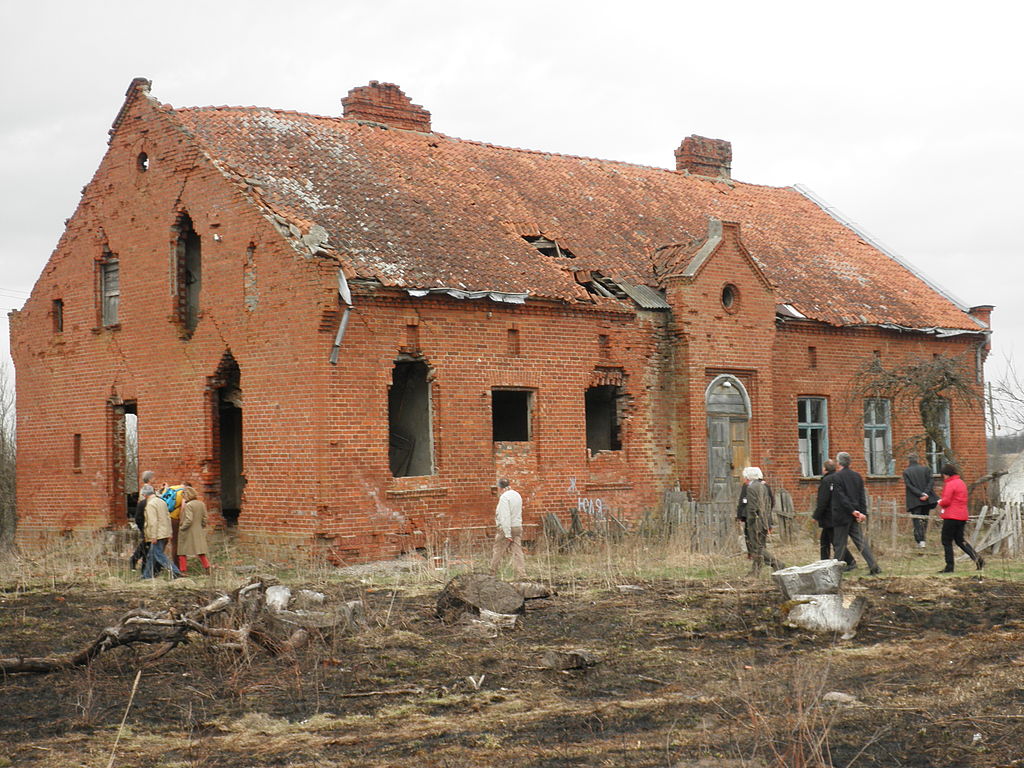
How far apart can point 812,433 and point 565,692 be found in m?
16.0

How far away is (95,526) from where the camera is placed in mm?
21000

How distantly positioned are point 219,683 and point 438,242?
10892 millimetres

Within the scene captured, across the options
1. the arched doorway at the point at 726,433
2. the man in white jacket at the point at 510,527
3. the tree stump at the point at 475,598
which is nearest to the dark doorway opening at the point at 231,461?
the man in white jacket at the point at 510,527

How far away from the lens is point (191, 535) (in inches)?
669

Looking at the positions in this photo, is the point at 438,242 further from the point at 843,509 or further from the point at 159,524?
the point at 843,509

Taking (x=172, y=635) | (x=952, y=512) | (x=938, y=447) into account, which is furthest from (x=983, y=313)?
(x=172, y=635)

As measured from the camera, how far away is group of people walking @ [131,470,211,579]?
643 inches

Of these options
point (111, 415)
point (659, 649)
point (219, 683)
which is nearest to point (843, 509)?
point (659, 649)

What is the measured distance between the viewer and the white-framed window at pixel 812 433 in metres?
23.8

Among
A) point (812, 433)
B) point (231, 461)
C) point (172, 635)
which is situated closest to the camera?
point (172, 635)

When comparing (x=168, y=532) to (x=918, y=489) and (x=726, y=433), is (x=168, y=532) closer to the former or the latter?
(x=726, y=433)

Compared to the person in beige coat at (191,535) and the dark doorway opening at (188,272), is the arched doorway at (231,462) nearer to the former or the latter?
the dark doorway opening at (188,272)

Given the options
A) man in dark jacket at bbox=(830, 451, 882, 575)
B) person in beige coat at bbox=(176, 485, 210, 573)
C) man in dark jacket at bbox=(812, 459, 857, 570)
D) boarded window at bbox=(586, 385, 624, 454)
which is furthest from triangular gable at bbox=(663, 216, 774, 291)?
person in beige coat at bbox=(176, 485, 210, 573)

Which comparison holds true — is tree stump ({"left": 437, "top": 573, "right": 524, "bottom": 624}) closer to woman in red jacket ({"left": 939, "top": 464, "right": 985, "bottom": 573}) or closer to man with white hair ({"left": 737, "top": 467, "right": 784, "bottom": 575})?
man with white hair ({"left": 737, "top": 467, "right": 784, "bottom": 575})
